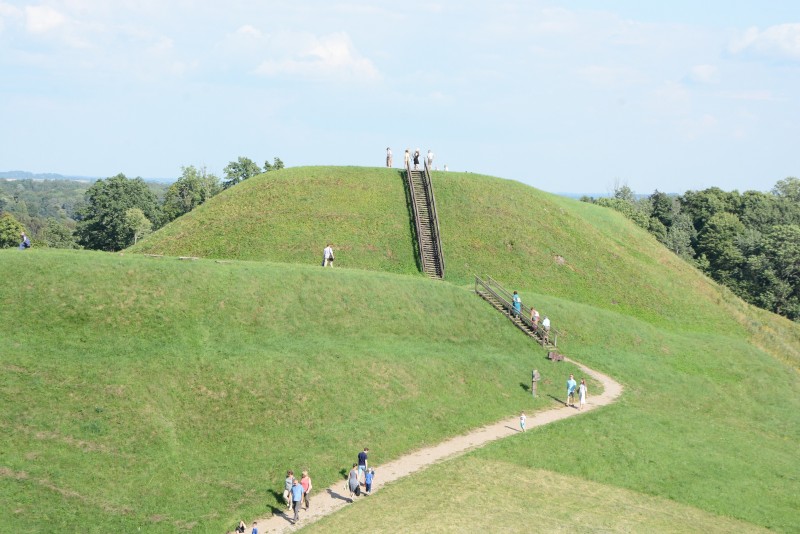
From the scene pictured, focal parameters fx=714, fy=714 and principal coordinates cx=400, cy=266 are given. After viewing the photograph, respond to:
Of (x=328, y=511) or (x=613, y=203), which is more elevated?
(x=613, y=203)

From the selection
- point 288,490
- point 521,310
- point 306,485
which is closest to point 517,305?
point 521,310

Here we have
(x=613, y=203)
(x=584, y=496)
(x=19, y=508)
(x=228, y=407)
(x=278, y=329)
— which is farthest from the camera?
(x=613, y=203)

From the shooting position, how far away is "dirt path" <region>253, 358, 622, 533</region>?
28.5 metres

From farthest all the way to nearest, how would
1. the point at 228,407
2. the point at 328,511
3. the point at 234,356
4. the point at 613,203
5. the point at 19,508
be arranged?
the point at 613,203, the point at 234,356, the point at 228,407, the point at 328,511, the point at 19,508

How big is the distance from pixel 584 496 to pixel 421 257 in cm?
3066

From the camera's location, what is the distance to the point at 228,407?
3428cm

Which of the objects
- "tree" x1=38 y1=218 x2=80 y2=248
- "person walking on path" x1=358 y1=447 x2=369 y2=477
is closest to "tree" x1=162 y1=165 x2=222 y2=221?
"tree" x1=38 y1=218 x2=80 y2=248

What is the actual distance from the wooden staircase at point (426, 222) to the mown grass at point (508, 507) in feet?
87.6

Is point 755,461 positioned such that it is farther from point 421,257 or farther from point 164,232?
point 164,232

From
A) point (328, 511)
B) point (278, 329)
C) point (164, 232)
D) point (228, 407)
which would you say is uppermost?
point (164, 232)

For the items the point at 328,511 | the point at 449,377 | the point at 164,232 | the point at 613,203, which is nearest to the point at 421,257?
the point at 449,377

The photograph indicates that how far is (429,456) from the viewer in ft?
113

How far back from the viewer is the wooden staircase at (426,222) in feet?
193

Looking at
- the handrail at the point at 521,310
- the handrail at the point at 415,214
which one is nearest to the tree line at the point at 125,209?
the handrail at the point at 415,214
